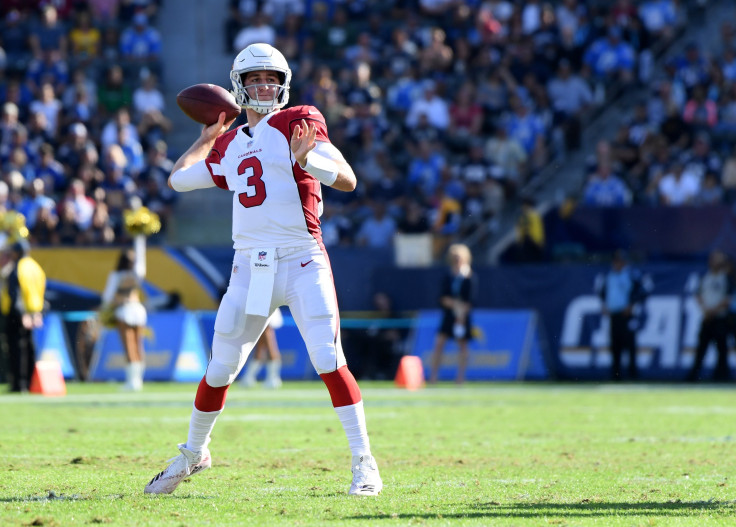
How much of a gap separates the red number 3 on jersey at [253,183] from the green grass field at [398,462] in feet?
4.53

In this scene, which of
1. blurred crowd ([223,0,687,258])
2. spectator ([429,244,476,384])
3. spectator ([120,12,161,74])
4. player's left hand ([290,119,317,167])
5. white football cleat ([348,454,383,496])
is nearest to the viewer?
player's left hand ([290,119,317,167])

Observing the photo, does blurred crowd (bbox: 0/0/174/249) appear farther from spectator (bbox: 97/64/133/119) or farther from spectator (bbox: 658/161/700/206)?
spectator (bbox: 658/161/700/206)

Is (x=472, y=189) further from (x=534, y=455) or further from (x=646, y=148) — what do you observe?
(x=534, y=455)

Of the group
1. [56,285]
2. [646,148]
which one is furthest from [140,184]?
[646,148]

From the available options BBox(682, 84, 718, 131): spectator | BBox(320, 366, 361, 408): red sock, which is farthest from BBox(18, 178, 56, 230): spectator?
BBox(320, 366, 361, 408): red sock

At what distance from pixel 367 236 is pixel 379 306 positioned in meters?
1.60

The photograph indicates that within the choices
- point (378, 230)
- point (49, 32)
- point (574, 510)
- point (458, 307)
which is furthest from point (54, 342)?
point (574, 510)

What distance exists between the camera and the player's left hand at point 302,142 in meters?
5.68

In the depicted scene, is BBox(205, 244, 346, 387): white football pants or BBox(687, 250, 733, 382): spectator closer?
BBox(205, 244, 346, 387): white football pants

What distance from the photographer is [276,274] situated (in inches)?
→ 233

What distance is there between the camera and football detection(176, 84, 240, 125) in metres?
6.41

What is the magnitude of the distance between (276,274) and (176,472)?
3.44 ft

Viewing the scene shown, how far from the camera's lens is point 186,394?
555 inches

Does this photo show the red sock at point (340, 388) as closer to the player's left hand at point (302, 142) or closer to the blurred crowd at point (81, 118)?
the player's left hand at point (302, 142)
